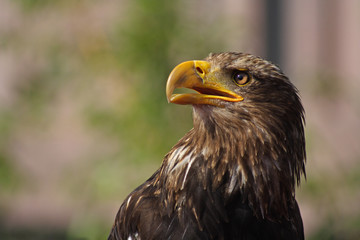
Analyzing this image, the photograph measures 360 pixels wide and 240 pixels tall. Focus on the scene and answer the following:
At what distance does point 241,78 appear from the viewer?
284 centimetres

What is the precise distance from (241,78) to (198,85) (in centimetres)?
21

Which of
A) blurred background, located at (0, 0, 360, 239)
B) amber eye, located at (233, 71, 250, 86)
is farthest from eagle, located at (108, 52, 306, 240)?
blurred background, located at (0, 0, 360, 239)

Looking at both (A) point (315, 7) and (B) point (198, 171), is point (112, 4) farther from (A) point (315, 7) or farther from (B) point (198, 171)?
(B) point (198, 171)

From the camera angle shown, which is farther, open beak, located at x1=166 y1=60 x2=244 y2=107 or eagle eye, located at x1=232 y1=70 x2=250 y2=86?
eagle eye, located at x1=232 y1=70 x2=250 y2=86

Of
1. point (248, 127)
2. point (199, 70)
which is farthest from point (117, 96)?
point (248, 127)

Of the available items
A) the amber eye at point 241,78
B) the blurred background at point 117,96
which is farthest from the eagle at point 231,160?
the blurred background at point 117,96

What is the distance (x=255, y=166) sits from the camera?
274 cm

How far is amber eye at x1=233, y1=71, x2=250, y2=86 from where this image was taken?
9.29ft

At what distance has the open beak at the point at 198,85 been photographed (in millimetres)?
2668

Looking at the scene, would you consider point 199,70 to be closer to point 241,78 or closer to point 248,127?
point 241,78

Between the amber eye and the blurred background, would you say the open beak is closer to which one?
the amber eye

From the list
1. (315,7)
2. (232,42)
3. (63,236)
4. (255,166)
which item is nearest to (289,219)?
(255,166)

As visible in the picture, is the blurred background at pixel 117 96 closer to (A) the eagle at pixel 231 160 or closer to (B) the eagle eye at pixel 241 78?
(A) the eagle at pixel 231 160

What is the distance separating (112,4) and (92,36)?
109 centimetres
